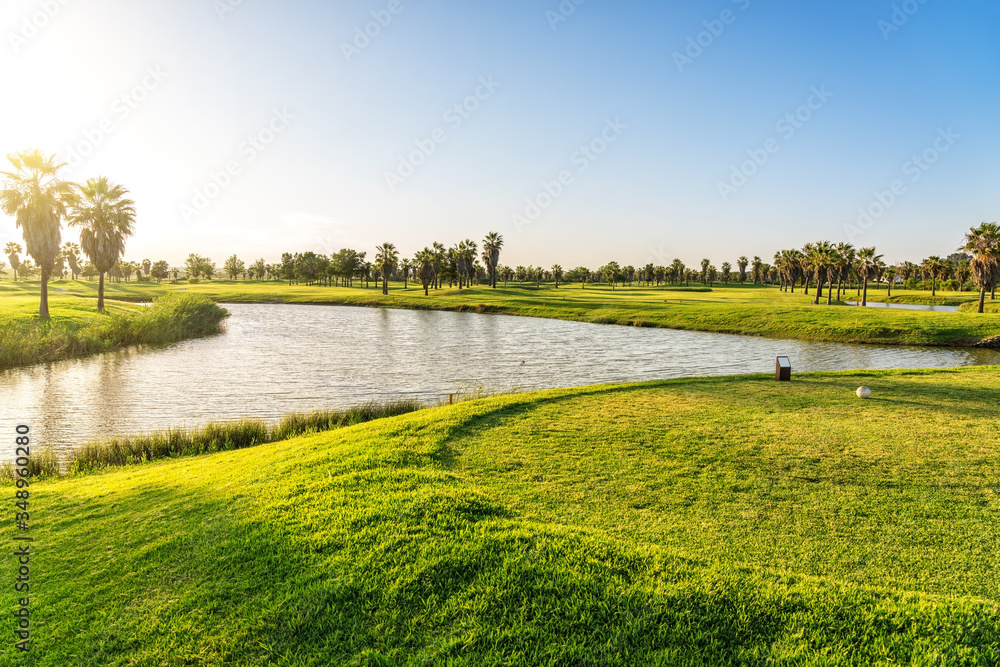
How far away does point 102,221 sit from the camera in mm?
41406

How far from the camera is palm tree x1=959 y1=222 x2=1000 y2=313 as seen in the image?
55688 mm

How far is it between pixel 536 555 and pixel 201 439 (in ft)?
38.5

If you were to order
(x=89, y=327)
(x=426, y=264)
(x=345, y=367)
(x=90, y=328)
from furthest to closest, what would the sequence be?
(x=426, y=264) → (x=89, y=327) → (x=90, y=328) → (x=345, y=367)

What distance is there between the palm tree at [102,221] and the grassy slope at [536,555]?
42.0 meters

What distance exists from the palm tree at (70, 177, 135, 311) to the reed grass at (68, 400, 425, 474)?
36200mm

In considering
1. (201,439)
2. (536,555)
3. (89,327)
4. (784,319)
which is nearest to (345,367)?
(201,439)

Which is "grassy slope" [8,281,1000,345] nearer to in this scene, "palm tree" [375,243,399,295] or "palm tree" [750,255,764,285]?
"palm tree" [375,243,399,295]

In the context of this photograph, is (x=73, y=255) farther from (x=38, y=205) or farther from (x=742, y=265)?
(x=742, y=265)

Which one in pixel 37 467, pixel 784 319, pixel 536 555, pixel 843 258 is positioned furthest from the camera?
pixel 843 258

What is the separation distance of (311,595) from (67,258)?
590 feet

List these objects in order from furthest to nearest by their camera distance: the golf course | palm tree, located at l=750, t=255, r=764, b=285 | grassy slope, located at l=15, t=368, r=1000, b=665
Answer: palm tree, located at l=750, t=255, r=764, b=285 < the golf course < grassy slope, located at l=15, t=368, r=1000, b=665

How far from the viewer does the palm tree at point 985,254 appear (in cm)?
5569

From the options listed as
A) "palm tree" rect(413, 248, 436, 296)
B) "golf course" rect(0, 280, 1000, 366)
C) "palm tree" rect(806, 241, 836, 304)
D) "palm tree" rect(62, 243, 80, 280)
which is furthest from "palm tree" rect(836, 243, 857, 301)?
"palm tree" rect(62, 243, 80, 280)

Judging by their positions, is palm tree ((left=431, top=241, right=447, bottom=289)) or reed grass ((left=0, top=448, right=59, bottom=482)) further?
palm tree ((left=431, top=241, right=447, bottom=289))
